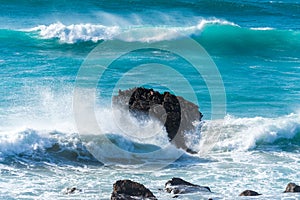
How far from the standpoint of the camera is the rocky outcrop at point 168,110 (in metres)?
19.1

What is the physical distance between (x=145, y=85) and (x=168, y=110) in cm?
607

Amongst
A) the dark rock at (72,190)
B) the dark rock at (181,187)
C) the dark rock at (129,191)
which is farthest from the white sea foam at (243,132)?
the dark rock at (129,191)

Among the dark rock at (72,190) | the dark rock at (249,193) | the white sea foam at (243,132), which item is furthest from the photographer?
the white sea foam at (243,132)

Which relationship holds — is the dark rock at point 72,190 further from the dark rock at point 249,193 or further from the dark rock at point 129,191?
the dark rock at point 249,193

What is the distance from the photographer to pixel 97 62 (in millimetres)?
28203

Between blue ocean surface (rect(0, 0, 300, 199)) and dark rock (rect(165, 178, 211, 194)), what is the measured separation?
0.81 feet

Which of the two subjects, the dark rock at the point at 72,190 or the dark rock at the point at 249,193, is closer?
the dark rock at the point at 249,193

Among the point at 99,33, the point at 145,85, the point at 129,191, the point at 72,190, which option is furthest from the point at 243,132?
the point at 99,33

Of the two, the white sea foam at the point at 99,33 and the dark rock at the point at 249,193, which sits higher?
the white sea foam at the point at 99,33

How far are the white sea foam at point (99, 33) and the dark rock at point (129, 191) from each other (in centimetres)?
1811

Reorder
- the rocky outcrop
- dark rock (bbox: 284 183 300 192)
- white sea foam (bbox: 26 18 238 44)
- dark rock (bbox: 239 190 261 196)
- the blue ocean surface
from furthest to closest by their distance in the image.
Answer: white sea foam (bbox: 26 18 238 44)
the rocky outcrop
the blue ocean surface
dark rock (bbox: 284 183 300 192)
dark rock (bbox: 239 190 261 196)

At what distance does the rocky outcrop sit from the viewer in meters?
19.1

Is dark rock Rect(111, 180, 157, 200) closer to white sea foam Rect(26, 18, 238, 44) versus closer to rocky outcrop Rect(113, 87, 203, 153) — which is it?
rocky outcrop Rect(113, 87, 203, 153)

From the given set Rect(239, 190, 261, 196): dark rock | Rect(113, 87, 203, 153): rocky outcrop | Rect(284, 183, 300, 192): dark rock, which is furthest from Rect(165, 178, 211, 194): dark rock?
Rect(113, 87, 203, 153): rocky outcrop
